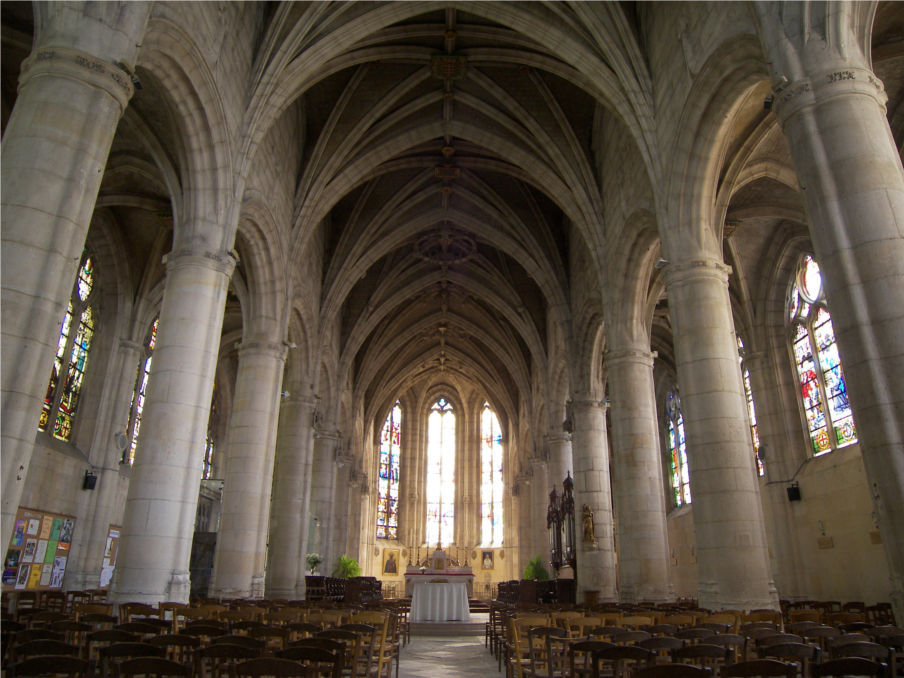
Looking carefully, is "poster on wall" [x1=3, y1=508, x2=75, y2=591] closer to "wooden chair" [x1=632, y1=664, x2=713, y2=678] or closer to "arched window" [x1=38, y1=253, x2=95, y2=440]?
"arched window" [x1=38, y1=253, x2=95, y2=440]

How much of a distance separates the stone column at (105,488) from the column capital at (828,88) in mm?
17631

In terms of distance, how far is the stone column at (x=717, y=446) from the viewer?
9.21 m

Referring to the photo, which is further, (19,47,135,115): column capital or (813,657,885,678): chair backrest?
(19,47,135,115): column capital

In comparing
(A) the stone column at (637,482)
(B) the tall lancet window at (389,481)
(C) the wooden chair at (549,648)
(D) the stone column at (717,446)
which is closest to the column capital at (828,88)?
(D) the stone column at (717,446)

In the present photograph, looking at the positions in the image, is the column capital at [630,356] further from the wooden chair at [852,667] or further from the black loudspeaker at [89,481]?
the black loudspeaker at [89,481]

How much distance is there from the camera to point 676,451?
27312 mm

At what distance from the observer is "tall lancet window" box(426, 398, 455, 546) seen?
40.6 m

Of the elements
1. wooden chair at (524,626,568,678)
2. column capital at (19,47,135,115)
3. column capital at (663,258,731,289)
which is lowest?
wooden chair at (524,626,568,678)

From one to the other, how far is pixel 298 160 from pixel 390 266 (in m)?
8.84

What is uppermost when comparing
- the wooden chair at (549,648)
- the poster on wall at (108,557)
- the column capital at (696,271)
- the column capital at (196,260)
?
the column capital at (196,260)

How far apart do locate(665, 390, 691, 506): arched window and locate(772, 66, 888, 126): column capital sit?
20.6 m

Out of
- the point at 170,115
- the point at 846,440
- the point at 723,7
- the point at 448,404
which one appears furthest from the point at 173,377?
the point at 448,404

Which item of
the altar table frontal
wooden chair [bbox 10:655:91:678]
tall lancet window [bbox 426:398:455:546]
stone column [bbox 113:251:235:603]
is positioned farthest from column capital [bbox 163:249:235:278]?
tall lancet window [bbox 426:398:455:546]

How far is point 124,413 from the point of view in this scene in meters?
18.2
